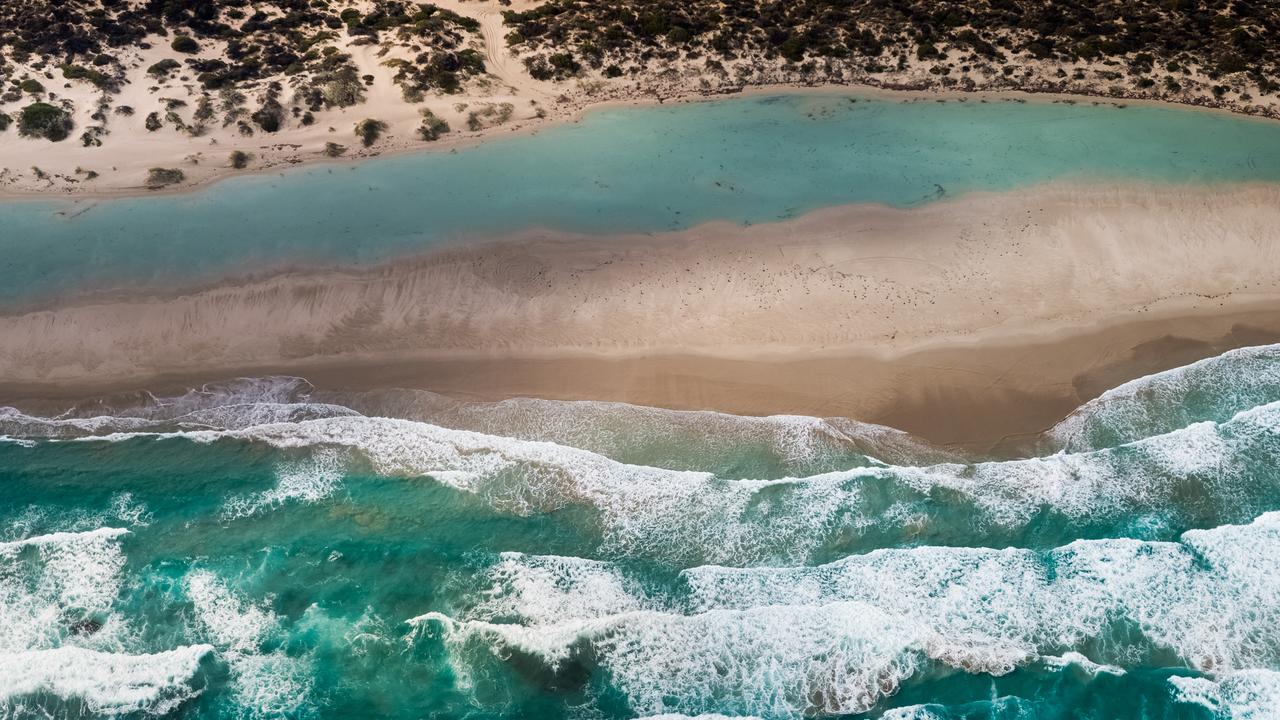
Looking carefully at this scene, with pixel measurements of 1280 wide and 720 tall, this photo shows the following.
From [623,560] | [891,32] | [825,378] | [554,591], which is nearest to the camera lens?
[554,591]

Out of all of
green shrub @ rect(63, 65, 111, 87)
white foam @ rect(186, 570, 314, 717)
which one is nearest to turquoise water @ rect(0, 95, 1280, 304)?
green shrub @ rect(63, 65, 111, 87)

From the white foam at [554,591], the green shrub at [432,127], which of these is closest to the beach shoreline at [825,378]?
the white foam at [554,591]

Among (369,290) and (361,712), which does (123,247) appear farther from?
(361,712)

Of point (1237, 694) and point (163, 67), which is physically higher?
point (163, 67)

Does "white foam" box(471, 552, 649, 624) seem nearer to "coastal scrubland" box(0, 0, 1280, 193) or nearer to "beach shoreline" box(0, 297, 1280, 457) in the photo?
"beach shoreline" box(0, 297, 1280, 457)

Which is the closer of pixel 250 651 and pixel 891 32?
pixel 250 651

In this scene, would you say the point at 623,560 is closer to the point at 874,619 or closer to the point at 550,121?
the point at 874,619

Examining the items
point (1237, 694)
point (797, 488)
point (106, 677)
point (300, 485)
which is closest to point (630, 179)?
point (797, 488)
